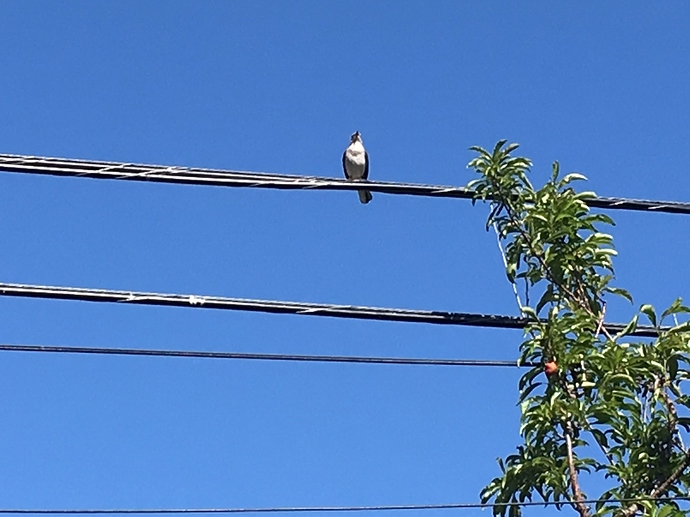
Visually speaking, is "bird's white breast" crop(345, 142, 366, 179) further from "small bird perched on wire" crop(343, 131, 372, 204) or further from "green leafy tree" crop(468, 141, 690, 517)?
"green leafy tree" crop(468, 141, 690, 517)

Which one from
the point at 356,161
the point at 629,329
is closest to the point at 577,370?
the point at 629,329

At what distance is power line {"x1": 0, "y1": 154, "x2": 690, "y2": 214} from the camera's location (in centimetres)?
762

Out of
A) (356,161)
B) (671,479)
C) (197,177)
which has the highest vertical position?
(356,161)

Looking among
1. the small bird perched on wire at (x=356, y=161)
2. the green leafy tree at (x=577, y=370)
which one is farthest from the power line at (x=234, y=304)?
the small bird perched on wire at (x=356, y=161)

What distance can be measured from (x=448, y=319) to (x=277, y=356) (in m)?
1.04

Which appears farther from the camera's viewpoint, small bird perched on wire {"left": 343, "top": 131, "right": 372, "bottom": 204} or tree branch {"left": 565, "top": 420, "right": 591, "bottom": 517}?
small bird perched on wire {"left": 343, "top": 131, "right": 372, "bottom": 204}

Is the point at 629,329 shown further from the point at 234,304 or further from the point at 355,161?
the point at 355,161

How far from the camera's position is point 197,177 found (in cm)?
768

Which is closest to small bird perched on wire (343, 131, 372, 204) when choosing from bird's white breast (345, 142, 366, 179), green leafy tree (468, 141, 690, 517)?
bird's white breast (345, 142, 366, 179)

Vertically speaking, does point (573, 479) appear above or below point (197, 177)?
below

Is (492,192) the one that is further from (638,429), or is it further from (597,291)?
(638,429)

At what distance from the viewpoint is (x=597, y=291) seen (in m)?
8.41

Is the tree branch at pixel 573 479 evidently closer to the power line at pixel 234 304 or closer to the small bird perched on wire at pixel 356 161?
the power line at pixel 234 304

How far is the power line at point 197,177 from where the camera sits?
762cm
